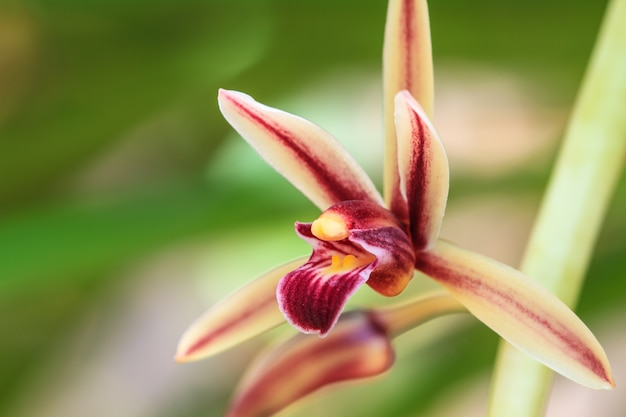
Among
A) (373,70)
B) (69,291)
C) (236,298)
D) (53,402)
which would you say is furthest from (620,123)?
(53,402)

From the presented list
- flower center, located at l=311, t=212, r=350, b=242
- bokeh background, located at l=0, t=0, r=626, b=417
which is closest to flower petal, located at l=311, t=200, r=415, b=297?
flower center, located at l=311, t=212, r=350, b=242

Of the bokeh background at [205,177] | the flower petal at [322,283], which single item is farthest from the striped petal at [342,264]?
the bokeh background at [205,177]

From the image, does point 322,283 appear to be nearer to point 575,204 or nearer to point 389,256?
point 389,256

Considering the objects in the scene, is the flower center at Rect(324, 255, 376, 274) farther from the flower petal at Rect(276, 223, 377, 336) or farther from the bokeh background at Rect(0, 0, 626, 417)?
the bokeh background at Rect(0, 0, 626, 417)

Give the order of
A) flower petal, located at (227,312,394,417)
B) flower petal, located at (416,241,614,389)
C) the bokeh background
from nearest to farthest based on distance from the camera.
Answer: flower petal, located at (416,241,614,389), flower petal, located at (227,312,394,417), the bokeh background

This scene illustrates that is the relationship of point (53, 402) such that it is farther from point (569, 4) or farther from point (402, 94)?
point (402, 94)

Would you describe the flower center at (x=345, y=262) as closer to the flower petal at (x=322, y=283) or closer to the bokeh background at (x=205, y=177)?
the flower petal at (x=322, y=283)
